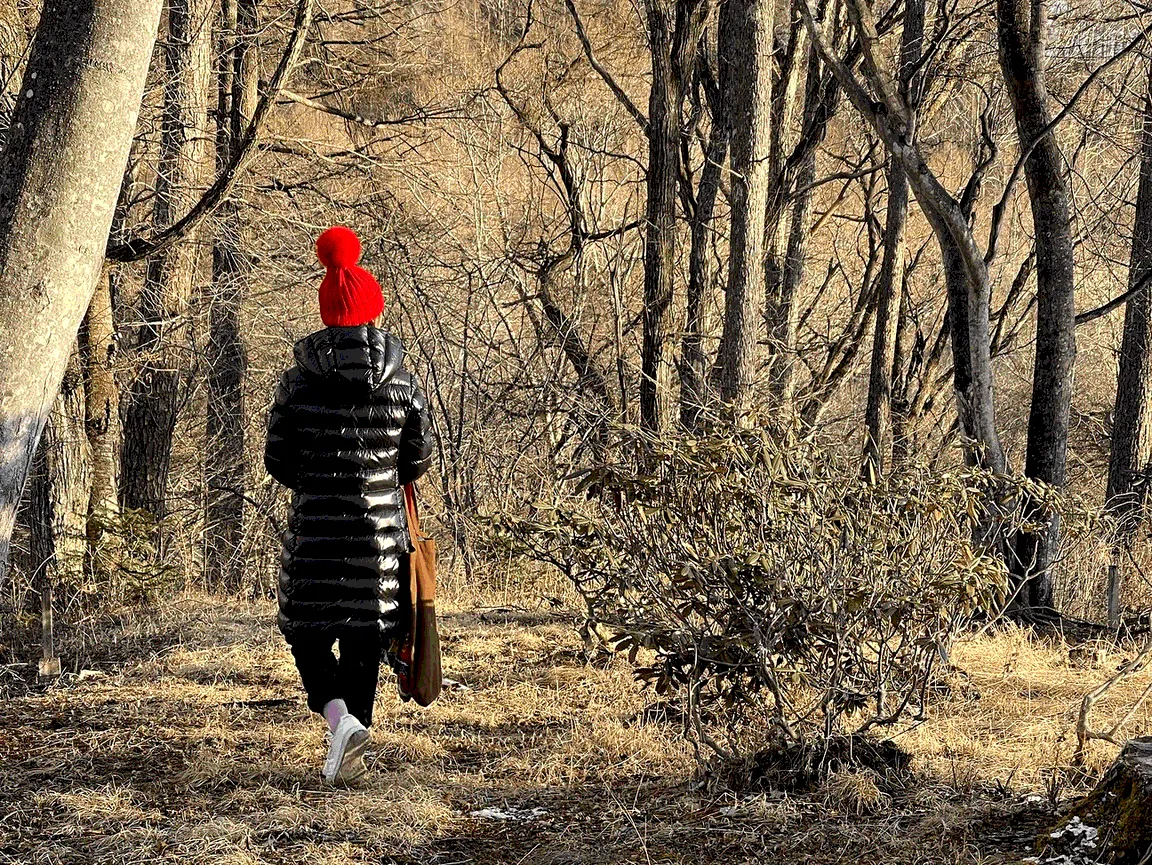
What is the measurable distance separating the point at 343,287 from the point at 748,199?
14.4ft

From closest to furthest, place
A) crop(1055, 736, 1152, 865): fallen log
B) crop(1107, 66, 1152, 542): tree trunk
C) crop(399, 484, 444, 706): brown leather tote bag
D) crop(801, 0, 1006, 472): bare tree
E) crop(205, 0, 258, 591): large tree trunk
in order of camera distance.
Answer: crop(1055, 736, 1152, 865): fallen log
crop(399, 484, 444, 706): brown leather tote bag
crop(801, 0, 1006, 472): bare tree
crop(205, 0, 258, 591): large tree trunk
crop(1107, 66, 1152, 542): tree trunk

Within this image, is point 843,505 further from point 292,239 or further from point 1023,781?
point 292,239

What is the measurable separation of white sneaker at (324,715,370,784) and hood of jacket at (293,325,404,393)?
1198 mm

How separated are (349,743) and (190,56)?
20.9ft

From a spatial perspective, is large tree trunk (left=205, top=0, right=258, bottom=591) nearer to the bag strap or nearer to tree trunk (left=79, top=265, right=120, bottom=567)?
tree trunk (left=79, top=265, right=120, bottom=567)

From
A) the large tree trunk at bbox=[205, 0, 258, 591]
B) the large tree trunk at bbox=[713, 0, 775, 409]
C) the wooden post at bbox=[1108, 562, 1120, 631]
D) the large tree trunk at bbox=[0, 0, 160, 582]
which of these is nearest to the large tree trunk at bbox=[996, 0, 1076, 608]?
the wooden post at bbox=[1108, 562, 1120, 631]

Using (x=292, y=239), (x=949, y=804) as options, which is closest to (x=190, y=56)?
(x=292, y=239)

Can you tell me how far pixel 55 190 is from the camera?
3.28 metres

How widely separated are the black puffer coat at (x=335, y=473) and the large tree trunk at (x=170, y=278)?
4.80m

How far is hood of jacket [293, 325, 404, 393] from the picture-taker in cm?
433

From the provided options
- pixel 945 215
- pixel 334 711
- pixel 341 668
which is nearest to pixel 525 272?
pixel 945 215

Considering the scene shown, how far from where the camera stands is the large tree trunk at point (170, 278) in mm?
8930

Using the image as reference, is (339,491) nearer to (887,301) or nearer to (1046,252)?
(1046,252)

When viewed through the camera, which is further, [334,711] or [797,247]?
[797,247]
